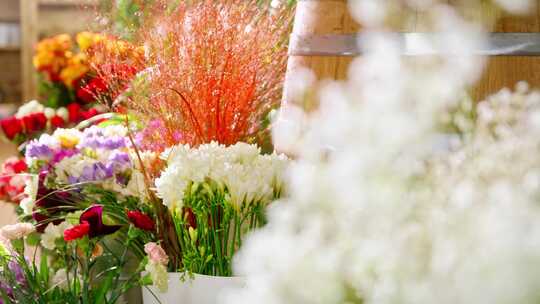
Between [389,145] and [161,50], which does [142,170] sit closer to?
[161,50]

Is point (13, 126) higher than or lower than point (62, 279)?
higher

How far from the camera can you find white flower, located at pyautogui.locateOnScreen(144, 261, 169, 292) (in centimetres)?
90

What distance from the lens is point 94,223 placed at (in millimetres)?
962

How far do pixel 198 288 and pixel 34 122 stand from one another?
32.8 inches

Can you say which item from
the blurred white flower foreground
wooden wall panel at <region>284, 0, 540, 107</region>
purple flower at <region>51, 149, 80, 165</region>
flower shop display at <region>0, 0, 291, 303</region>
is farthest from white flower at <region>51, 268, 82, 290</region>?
the blurred white flower foreground

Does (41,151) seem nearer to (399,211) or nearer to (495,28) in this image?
(495,28)

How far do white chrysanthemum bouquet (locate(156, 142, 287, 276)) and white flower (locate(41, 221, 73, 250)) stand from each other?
18 centimetres

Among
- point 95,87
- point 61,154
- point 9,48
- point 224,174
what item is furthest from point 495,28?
point 9,48

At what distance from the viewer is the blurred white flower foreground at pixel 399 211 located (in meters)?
0.37

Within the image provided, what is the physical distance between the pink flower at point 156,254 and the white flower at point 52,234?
0.19m

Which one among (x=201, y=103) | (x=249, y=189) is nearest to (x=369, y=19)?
(x=249, y=189)

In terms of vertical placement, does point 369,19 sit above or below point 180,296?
above

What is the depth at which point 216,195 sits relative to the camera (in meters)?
0.91

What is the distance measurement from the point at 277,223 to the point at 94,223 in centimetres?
54
